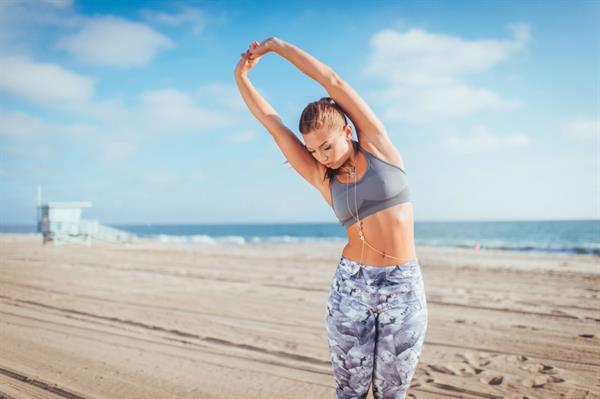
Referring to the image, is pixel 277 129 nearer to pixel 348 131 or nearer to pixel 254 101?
pixel 254 101

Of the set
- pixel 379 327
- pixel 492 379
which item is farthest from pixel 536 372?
pixel 379 327

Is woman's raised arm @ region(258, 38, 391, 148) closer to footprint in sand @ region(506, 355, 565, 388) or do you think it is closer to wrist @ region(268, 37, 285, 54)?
wrist @ region(268, 37, 285, 54)

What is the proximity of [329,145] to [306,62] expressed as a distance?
0.43 metres

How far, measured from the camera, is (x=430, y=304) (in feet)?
26.7

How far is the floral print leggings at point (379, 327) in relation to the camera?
1.92m

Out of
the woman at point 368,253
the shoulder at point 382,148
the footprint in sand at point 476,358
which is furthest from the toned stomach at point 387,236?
the footprint in sand at point 476,358

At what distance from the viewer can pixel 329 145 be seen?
6.28ft

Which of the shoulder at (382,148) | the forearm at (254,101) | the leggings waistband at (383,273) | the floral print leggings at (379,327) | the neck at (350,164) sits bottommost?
the floral print leggings at (379,327)

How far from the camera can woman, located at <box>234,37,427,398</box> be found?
1.92m

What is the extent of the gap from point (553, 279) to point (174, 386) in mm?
11200

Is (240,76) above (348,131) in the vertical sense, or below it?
above

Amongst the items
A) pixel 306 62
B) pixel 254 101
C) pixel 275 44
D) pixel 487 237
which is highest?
pixel 275 44

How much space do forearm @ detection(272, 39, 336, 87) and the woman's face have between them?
24 cm

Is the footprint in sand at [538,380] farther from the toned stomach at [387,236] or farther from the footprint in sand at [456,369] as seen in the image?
the toned stomach at [387,236]
